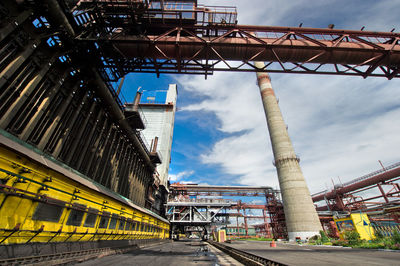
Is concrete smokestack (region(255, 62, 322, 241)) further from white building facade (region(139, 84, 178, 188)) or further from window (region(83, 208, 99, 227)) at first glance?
window (region(83, 208, 99, 227))

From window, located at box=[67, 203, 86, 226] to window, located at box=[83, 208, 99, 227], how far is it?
0.40 metres

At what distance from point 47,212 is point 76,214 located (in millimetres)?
1657

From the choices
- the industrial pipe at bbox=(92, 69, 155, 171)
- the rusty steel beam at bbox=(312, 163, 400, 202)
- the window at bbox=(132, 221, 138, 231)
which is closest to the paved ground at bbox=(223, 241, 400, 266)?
the window at bbox=(132, 221, 138, 231)

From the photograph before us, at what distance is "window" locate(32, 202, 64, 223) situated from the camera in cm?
564

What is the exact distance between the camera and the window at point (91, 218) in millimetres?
8152

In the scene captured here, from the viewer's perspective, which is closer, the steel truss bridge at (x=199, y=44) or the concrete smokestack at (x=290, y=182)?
the steel truss bridge at (x=199, y=44)

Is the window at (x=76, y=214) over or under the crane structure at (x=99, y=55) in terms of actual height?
under

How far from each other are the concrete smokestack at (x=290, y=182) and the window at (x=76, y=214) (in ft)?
96.4

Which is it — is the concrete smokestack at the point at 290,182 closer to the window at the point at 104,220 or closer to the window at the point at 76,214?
the window at the point at 104,220

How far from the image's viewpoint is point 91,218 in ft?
27.9

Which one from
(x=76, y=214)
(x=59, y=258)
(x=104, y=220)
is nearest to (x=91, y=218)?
(x=76, y=214)

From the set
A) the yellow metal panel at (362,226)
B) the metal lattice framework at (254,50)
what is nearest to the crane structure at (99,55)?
the metal lattice framework at (254,50)

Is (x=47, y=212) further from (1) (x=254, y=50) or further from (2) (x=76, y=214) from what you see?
(1) (x=254, y=50)

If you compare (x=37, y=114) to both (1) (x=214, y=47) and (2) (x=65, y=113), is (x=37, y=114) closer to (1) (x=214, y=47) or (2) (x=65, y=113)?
(2) (x=65, y=113)
